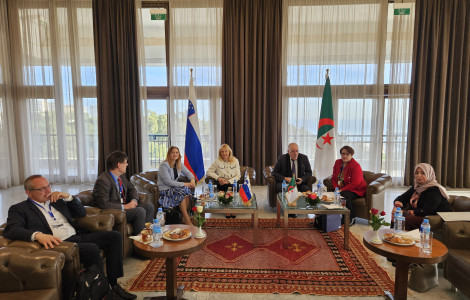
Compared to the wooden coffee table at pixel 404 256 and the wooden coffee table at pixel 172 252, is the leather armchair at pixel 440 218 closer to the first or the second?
the wooden coffee table at pixel 404 256

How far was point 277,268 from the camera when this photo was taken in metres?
3.03

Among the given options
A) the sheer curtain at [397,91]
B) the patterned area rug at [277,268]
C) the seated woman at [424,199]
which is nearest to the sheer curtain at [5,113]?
the patterned area rug at [277,268]

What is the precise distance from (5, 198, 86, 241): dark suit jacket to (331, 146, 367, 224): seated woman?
11.1ft

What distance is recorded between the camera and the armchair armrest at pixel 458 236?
2561 millimetres

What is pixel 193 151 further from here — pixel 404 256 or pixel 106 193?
pixel 404 256

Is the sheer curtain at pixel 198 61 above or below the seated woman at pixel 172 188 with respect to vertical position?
above

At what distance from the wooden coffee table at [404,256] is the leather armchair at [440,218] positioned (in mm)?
495

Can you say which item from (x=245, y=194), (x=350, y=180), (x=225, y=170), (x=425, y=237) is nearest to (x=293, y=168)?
(x=350, y=180)

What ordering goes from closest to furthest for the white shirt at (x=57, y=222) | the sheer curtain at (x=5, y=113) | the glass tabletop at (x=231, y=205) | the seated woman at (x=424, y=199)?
the white shirt at (x=57, y=222), the seated woman at (x=424, y=199), the glass tabletop at (x=231, y=205), the sheer curtain at (x=5, y=113)

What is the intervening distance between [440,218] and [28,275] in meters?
3.36

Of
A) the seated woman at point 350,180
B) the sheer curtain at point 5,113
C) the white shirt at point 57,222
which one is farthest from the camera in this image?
the sheer curtain at point 5,113

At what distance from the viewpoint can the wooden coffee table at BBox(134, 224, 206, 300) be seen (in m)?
2.19

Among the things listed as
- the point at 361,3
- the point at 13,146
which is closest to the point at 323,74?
the point at 361,3

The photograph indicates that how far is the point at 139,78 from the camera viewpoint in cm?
658
